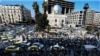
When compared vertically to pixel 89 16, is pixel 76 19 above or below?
below

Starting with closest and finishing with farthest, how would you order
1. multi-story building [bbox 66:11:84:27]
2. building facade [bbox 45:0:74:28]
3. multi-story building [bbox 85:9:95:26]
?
multi-story building [bbox 66:11:84:27] → building facade [bbox 45:0:74:28] → multi-story building [bbox 85:9:95:26]

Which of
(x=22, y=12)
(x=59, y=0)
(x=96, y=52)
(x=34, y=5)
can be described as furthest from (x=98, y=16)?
(x=96, y=52)

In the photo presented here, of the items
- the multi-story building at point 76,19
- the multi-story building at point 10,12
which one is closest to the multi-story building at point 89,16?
the multi-story building at point 76,19

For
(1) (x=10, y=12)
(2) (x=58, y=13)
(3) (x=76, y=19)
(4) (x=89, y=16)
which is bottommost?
(3) (x=76, y=19)

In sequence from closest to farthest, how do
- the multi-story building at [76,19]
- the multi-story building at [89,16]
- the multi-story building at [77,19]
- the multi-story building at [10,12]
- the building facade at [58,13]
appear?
the multi-story building at [77,19] < the multi-story building at [76,19] < the building facade at [58,13] < the multi-story building at [89,16] < the multi-story building at [10,12]

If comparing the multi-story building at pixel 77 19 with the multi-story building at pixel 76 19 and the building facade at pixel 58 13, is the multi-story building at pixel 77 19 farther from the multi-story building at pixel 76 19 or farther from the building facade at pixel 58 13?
the building facade at pixel 58 13

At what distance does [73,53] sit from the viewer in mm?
20125

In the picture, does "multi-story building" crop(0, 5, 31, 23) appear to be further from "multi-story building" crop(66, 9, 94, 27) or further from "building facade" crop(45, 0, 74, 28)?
"multi-story building" crop(66, 9, 94, 27)

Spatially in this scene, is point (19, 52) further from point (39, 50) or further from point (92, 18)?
point (92, 18)

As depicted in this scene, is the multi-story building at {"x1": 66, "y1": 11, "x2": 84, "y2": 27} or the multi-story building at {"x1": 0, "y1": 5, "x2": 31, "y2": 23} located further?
the multi-story building at {"x1": 0, "y1": 5, "x2": 31, "y2": 23}

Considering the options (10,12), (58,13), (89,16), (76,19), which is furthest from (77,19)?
(10,12)

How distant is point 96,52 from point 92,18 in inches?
2707

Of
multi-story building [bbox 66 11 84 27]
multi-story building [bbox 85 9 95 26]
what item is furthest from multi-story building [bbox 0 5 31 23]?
multi-story building [bbox 85 9 95 26]

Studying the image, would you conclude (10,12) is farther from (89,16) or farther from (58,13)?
(89,16)
